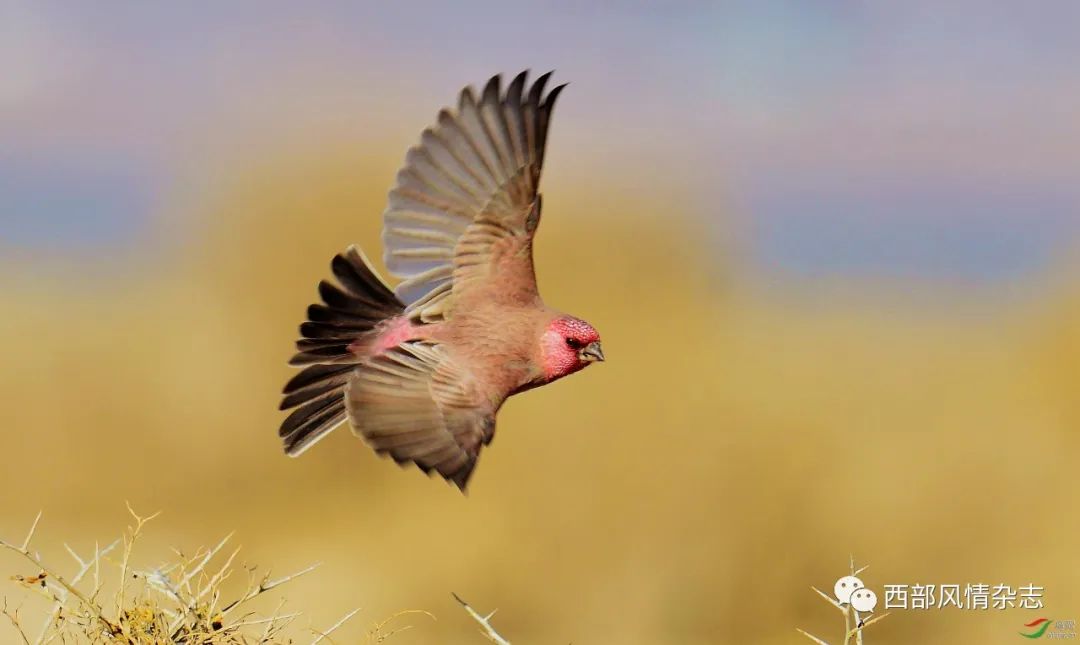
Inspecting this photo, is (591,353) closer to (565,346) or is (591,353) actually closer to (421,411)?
(565,346)

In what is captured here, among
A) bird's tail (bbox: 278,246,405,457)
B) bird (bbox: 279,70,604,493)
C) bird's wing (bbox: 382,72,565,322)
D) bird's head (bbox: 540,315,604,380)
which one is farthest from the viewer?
bird's tail (bbox: 278,246,405,457)

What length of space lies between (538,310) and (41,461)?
9.90 metres

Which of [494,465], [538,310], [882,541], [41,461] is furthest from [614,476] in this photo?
[538,310]

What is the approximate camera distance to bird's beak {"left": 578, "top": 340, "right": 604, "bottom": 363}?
16.6 feet

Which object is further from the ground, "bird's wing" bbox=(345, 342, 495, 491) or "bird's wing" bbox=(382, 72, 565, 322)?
"bird's wing" bbox=(382, 72, 565, 322)

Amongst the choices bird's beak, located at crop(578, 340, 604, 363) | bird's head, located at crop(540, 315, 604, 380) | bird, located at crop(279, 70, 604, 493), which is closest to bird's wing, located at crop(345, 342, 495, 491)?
bird, located at crop(279, 70, 604, 493)

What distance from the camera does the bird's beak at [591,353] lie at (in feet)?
16.6

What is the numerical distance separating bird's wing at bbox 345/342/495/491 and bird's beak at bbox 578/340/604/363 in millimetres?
467

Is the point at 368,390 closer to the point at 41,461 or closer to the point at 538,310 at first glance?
the point at 538,310

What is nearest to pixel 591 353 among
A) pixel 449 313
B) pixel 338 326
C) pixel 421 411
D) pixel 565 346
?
pixel 565 346

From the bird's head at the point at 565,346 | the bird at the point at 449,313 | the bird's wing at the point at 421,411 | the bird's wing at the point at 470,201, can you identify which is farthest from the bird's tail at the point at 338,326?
the bird's head at the point at 565,346

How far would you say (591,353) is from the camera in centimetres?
510

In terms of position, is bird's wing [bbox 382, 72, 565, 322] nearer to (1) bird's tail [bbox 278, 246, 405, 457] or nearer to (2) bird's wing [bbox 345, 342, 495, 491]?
(1) bird's tail [bbox 278, 246, 405, 457]

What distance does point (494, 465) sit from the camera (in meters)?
12.2
